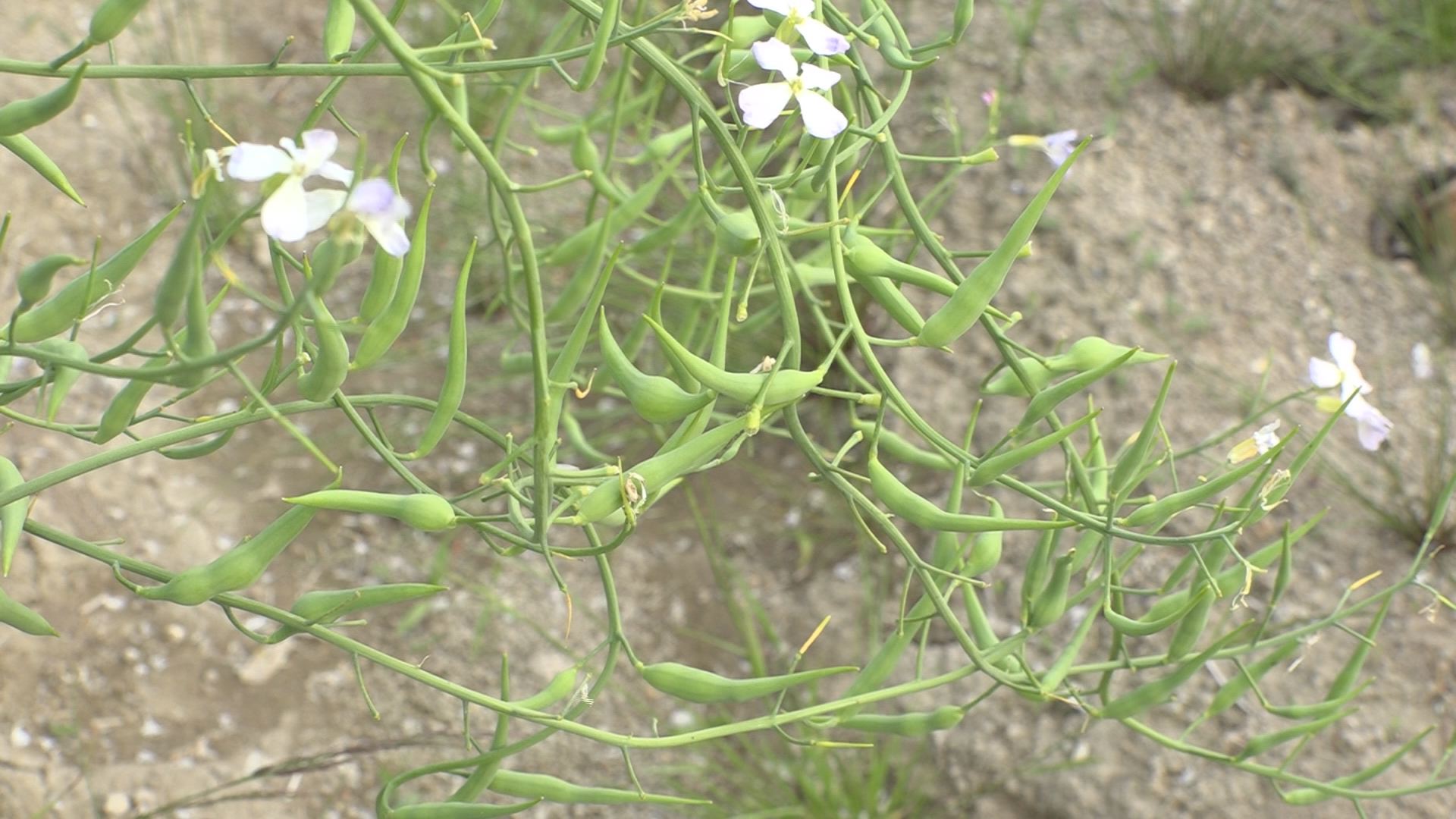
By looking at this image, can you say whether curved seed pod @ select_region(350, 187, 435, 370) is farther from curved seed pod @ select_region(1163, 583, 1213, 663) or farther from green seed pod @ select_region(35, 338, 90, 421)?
curved seed pod @ select_region(1163, 583, 1213, 663)

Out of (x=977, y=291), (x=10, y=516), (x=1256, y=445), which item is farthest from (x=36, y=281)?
(x=1256, y=445)

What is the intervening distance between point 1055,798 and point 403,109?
1.34m

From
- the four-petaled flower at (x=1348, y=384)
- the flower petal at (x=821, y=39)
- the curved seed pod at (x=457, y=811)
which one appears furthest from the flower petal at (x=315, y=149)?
the four-petaled flower at (x=1348, y=384)

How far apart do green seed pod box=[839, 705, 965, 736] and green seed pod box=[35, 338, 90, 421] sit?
0.42 m

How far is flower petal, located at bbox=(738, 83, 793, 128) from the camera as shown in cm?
60

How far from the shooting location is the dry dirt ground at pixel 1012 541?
1.29 meters

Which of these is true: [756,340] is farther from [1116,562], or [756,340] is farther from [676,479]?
[676,479]

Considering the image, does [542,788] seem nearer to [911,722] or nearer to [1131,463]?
[911,722]

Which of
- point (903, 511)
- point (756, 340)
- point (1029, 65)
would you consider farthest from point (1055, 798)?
point (1029, 65)

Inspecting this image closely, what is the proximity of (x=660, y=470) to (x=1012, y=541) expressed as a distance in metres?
0.94

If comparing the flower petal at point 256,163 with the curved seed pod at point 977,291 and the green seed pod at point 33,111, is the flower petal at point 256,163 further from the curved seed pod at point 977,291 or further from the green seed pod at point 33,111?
the curved seed pod at point 977,291

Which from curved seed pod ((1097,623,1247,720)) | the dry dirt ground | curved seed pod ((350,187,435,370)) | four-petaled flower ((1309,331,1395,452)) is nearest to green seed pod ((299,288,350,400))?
curved seed pod ((350,187,435,370))

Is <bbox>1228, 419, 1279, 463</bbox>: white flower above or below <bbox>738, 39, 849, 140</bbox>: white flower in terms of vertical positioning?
below

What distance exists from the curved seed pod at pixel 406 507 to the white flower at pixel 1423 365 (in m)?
1.19
